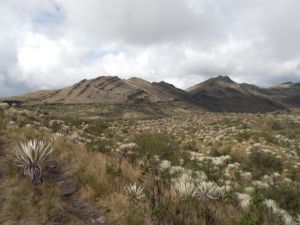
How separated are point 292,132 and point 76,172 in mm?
13878

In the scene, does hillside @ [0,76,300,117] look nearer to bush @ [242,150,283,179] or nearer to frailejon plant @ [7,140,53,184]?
bush @ [242,150,283,179]

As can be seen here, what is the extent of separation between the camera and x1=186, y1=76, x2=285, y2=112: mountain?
95.7 metres

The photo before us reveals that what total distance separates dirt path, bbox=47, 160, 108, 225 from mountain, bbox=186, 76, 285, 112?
9879 centimetres

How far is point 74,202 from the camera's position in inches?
106

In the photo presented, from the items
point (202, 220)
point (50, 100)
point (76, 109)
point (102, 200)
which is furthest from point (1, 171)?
point (50, 100)

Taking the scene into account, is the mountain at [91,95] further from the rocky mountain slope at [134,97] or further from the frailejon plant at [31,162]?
the frailejon plant at [31,162]

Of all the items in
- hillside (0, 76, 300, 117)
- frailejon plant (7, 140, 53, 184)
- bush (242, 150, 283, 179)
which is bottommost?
bush (242, 150, 283, 179)

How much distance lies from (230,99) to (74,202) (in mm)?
124096

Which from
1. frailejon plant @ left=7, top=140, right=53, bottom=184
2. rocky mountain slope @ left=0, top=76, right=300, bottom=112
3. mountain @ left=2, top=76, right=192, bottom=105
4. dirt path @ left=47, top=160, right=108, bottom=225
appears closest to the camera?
dirt path @ left=47, top=160, right=108, bottom=225

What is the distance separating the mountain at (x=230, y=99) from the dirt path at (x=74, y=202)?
9879 centimetres

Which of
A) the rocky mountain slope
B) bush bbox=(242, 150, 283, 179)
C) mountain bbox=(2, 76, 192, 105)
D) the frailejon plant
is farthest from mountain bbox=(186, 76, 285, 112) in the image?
the frailejon plant

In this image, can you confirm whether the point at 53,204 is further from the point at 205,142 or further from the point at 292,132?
the point at 292,132

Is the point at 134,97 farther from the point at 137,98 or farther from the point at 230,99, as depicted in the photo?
the point at 230,99

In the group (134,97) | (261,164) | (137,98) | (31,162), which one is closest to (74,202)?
(31,162)
